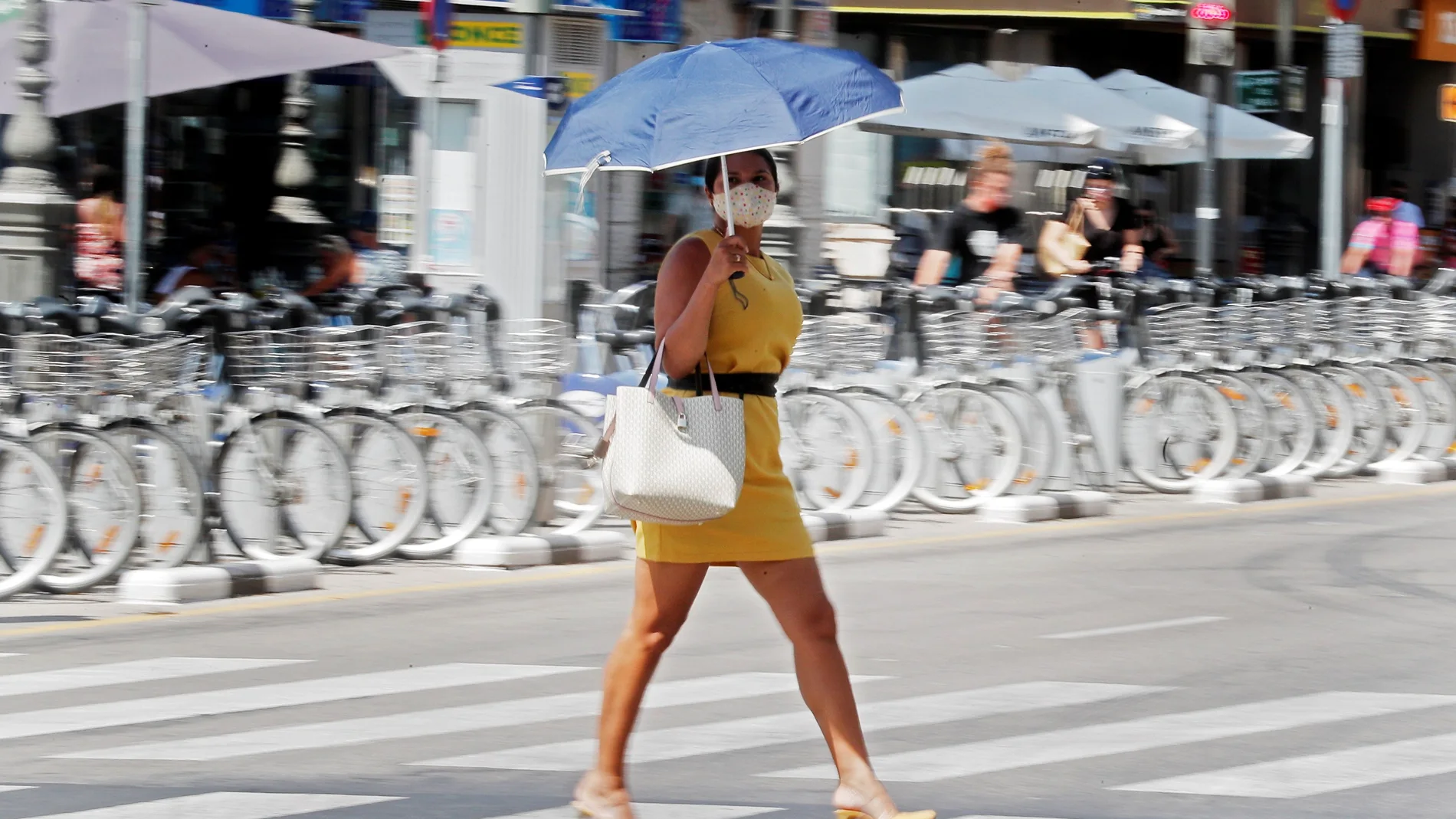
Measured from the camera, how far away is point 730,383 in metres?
5.54

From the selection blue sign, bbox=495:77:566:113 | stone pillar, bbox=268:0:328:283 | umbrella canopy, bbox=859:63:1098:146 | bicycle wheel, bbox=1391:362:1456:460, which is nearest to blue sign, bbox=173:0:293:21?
stone pillar, bbox=268:0:328:283

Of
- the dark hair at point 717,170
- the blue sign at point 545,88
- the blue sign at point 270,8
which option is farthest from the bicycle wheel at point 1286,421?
the blue sign at point 270,8

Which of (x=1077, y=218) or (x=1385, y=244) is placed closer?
(x=1077, y=218)

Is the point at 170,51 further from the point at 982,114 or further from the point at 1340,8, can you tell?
the point at 1340,8

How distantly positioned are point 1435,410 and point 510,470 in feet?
25.2

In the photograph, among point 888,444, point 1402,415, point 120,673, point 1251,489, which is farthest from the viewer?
point 1402,415

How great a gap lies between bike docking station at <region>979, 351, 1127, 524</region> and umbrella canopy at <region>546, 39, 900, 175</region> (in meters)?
7.19

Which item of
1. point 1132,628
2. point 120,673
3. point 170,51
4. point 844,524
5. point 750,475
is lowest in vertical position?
point 120,673

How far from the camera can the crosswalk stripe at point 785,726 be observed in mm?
6551

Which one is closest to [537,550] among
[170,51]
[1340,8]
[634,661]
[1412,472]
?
[634,661]

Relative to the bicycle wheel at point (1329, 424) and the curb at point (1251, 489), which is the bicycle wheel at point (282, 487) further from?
the bicycle wheel at point (1329, 424)

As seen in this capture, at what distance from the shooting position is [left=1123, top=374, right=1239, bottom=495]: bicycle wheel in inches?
547

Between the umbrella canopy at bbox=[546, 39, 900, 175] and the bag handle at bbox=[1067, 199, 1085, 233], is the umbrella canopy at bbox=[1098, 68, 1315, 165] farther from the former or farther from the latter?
the umbrella canopy at bbox=[546, 39, 900, 175]

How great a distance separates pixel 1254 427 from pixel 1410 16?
16488 millimetres
